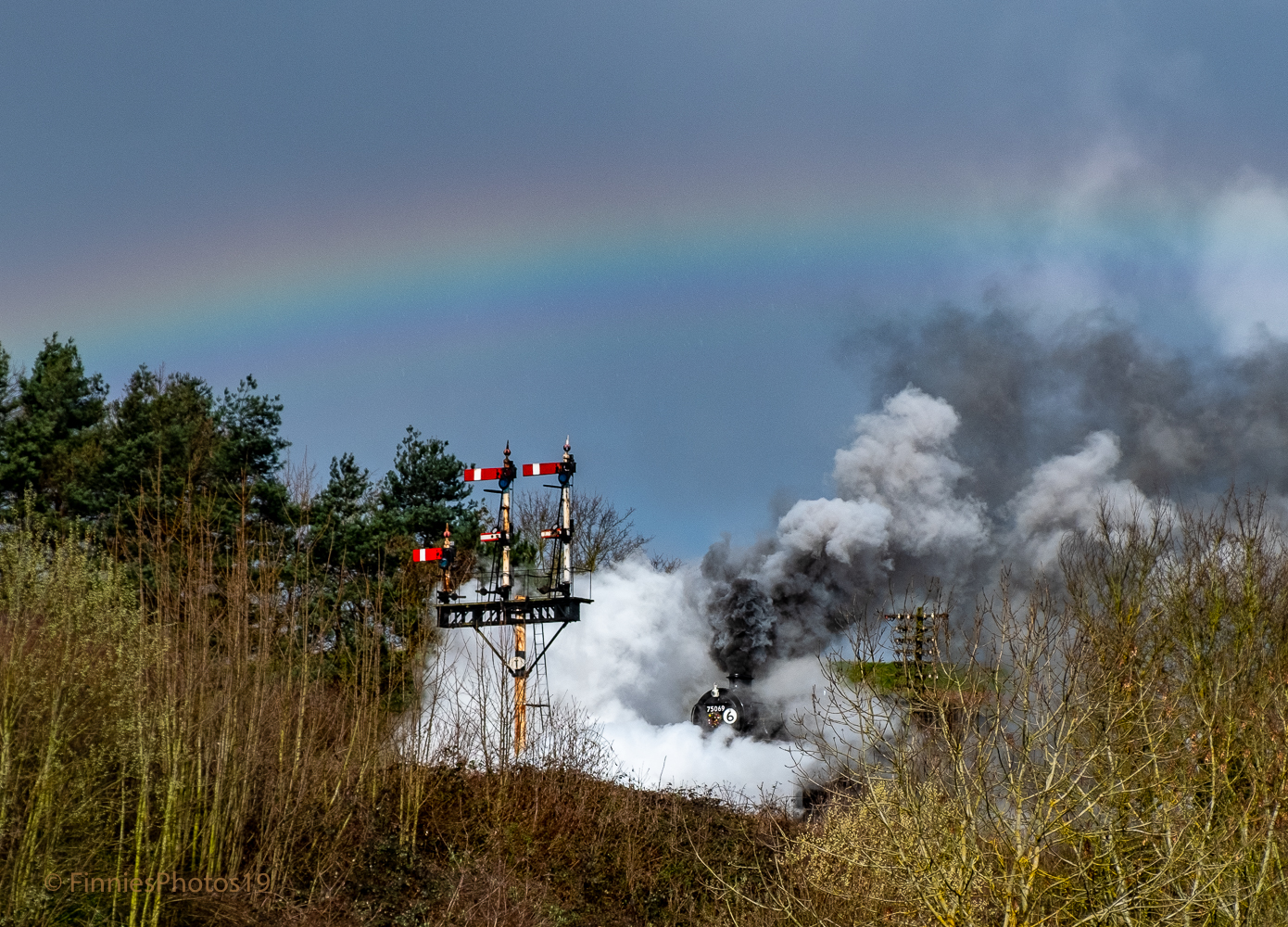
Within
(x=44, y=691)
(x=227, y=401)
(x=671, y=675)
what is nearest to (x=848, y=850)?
(x=44, y=691)

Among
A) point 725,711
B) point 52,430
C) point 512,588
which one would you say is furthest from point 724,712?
point 52,430

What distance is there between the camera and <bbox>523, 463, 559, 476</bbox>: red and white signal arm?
26312 mm

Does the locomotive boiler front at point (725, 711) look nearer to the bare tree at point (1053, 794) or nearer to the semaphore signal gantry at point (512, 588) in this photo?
the semaphore signal gantry at point (512, 588)

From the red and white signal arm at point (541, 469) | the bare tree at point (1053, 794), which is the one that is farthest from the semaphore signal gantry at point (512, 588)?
the bare tree at point (1053, 794)

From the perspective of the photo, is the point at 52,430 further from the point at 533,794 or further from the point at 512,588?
the point at 533,794

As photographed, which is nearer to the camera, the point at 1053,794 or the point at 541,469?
the point at 1053,794

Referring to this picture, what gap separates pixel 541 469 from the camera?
26.5 meters

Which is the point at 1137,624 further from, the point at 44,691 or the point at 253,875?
the point at 44,691

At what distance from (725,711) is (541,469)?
8335mm

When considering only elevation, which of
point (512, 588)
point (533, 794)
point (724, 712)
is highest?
point (512, 588)

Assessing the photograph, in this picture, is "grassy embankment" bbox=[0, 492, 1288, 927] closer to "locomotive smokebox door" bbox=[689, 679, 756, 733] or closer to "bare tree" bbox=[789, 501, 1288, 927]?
"bare tree" bbox=[789, 501, 1288, 927]

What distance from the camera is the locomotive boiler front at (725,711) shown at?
2966 centimetres

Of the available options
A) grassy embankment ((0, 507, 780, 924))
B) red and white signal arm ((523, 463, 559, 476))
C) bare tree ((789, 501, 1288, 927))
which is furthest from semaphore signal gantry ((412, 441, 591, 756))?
bare tree ((789, 501, 1288, 927))

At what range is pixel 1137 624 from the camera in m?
20.9
